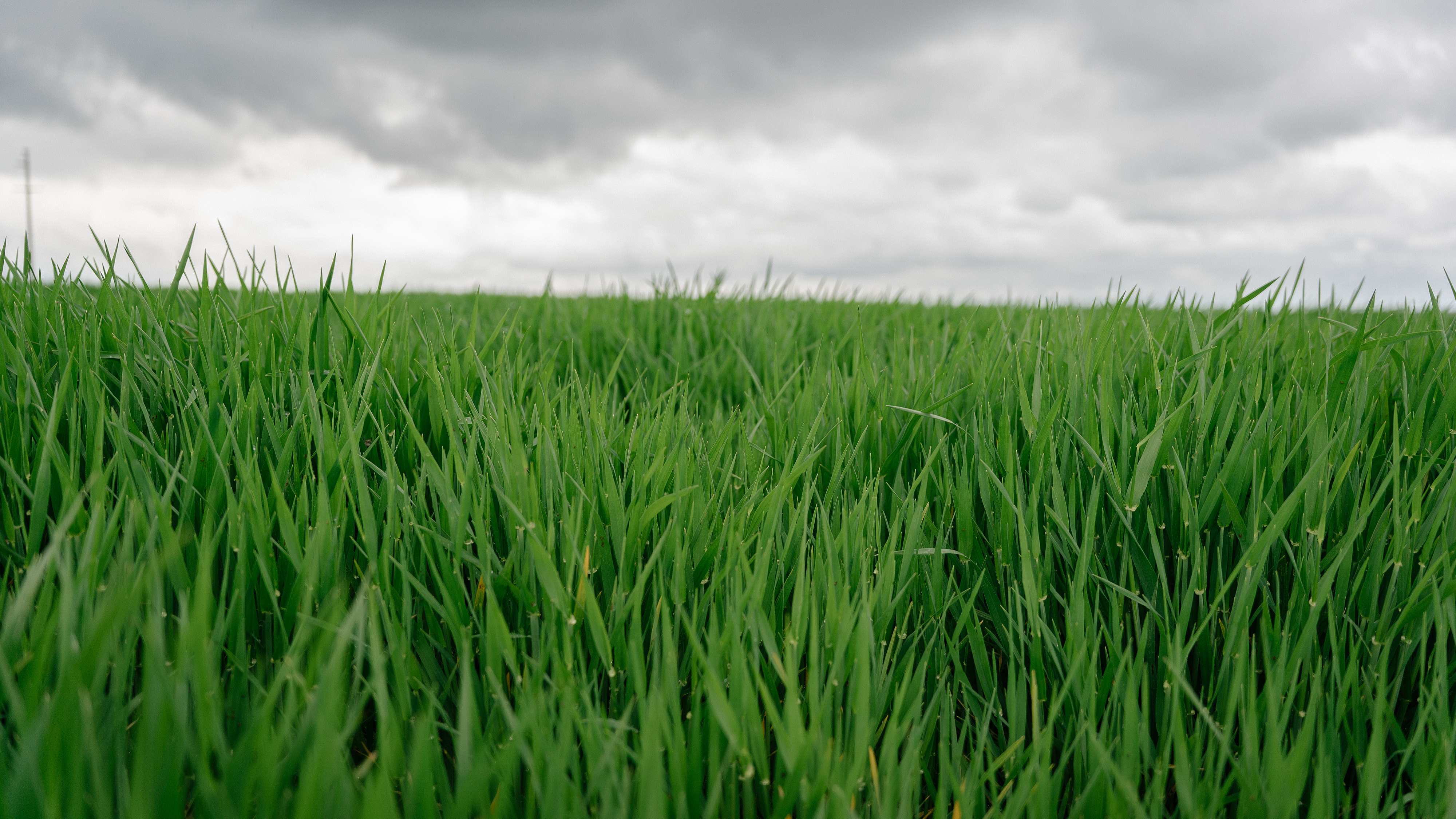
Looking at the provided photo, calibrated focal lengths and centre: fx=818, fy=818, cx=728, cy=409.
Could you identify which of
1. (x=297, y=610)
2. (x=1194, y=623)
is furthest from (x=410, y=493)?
(x=1194, y=623)

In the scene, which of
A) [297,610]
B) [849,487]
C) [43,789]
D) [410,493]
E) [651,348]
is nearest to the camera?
[43,789]

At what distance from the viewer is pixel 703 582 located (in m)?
1.26

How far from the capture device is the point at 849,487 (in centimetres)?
159

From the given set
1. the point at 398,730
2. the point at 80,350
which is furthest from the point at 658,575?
the point at 80,350

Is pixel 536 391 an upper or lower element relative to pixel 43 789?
upper

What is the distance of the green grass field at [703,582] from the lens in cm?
87

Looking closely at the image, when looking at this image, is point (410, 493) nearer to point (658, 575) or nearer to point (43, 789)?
point (658, 575)

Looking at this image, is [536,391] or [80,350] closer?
[80,350]

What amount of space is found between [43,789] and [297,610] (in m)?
0.34

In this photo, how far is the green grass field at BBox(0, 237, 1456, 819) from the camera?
87 cm

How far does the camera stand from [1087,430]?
58.0 inches

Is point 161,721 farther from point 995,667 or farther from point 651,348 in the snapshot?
point 651,348

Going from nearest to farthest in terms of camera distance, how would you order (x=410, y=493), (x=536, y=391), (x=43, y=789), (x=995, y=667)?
(x=43, y=789), (x=995, y=667), (x=410, y=493), (x=536, y=391)

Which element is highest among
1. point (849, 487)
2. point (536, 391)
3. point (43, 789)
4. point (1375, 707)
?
point (536, 391)
